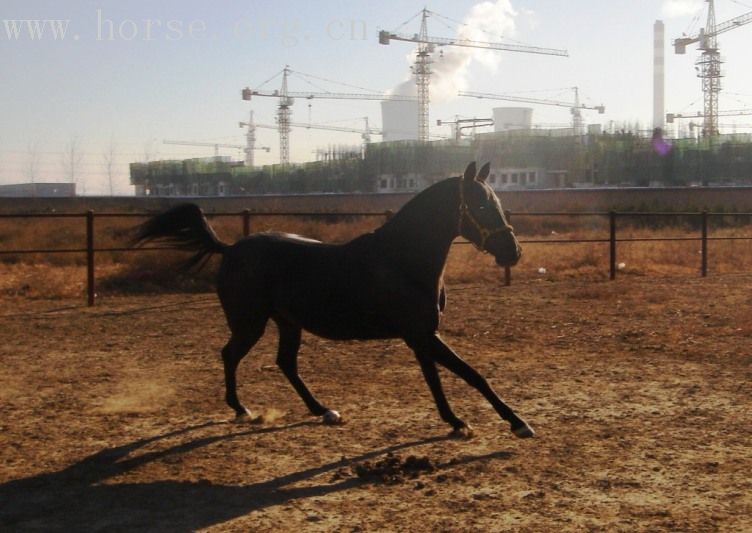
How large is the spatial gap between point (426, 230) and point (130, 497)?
224 centimetres

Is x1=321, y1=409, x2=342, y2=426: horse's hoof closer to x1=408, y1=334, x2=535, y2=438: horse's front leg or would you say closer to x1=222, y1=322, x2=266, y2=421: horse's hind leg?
x1=222, y1=322, x2=266, y2=421: horse's hind leg

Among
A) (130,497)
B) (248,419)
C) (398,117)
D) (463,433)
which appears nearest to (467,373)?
(463,433)

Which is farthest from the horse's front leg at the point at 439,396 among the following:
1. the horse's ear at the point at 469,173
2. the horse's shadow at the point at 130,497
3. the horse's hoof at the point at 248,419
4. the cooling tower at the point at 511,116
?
the cooling tower at the point at 511,116

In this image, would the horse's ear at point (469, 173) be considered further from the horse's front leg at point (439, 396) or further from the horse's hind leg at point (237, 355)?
the horse's hind leg at point (237, 355)

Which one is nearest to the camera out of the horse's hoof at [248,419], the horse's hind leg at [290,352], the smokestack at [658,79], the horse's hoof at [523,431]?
the horse's hoof at [523,431]

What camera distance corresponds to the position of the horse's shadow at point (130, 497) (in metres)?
3.71

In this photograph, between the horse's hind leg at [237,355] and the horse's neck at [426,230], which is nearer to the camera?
the horse's neck at [426,230]

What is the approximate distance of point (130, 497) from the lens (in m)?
4.07

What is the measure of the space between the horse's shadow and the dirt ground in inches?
0.6

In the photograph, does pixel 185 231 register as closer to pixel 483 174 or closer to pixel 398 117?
pixel 483 174

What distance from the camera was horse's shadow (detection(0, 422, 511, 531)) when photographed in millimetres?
3715

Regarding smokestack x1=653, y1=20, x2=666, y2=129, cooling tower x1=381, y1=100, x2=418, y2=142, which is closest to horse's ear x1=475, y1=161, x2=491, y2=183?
smokestack x1=653, y1=20, x2=666, y2=129

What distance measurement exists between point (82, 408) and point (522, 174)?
6122cm

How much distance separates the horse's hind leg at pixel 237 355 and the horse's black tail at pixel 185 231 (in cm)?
71
